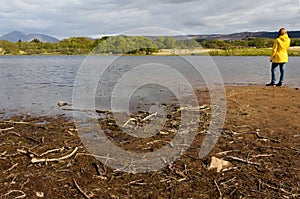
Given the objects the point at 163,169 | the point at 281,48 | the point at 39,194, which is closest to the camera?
the point at 39,194

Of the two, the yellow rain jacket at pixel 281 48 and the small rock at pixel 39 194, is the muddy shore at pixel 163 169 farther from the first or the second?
the yellow rain jacket at pixel 281 48

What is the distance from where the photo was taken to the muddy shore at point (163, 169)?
405 centimetres

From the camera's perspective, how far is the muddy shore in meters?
4.05

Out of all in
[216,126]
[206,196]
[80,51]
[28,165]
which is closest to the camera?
[206,196]

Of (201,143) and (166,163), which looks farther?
(201,143)

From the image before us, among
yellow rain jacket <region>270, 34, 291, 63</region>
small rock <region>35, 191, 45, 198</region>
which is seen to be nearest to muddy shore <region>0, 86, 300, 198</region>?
small rock <region>35, 191, 45, 198</region>

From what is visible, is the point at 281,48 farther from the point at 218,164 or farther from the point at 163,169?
the point at 163,169

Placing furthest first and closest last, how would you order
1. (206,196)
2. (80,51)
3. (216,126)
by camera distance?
(80,51), (216,126), (206,196)

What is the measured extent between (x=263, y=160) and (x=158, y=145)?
6.35ft

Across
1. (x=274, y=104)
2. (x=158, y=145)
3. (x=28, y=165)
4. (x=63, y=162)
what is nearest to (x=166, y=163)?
(x=158, y=145)

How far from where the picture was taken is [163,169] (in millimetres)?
4770

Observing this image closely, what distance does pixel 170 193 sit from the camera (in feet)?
13.2

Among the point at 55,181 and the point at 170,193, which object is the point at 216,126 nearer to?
the point at 170,193

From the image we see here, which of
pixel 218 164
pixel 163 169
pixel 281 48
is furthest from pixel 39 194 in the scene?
pixel 281 48
